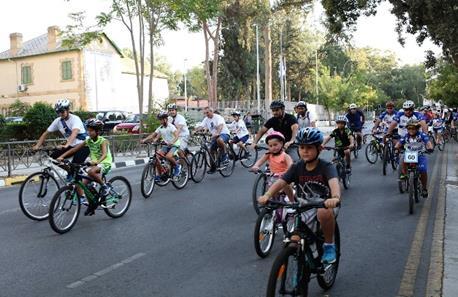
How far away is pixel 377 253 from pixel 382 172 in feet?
27.2

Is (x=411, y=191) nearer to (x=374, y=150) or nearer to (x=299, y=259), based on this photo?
(x=299, y=259)

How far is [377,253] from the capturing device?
20.9 feet

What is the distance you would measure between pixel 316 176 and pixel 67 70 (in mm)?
43088

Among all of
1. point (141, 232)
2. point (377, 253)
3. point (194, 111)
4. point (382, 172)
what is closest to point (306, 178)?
point (377, 253)

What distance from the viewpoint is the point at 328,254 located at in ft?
15.0

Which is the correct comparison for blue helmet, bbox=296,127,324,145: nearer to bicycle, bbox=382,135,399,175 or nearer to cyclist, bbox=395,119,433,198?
cyclist, bbox=395,119,433,198

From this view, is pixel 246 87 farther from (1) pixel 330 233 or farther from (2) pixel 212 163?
(1) pixel 330 233

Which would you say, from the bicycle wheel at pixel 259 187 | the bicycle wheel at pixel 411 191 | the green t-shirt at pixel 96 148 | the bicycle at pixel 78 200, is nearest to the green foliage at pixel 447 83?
the bicycle wheel at pixel 411 191

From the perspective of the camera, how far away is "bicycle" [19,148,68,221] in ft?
27.1

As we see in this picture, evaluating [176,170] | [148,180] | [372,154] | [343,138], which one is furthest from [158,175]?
[372,154]

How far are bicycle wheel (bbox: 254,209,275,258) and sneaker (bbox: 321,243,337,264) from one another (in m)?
1.49

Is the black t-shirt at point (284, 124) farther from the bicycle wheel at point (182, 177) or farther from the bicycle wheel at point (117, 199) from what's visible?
the bicycle wheel at point (182, 177)

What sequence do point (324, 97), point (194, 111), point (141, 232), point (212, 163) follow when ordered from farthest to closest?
point (324, 97)
point (194, 111)
point (212, 163)
point (141, 232)

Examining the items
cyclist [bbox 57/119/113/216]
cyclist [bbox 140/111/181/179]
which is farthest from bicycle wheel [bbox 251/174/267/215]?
cyclist [bbox 140/111/181/179]
